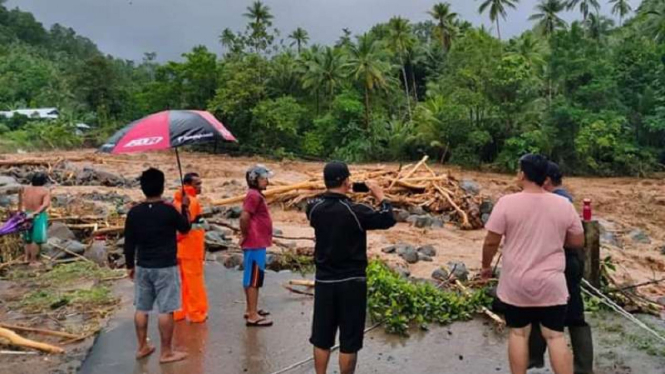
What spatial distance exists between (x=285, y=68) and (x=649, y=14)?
24.2 m

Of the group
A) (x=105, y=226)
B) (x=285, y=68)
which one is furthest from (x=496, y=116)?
(x=105, y=226)

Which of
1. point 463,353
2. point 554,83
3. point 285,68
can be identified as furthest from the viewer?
point 285,68

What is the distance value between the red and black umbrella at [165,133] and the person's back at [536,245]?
262 centimetres

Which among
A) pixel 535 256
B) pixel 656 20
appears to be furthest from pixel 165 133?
pixel 656 20

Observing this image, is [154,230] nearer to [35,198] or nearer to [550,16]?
[35,198]

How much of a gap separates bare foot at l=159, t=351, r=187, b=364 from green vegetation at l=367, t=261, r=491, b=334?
2.06 m

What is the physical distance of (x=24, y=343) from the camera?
18.1ft

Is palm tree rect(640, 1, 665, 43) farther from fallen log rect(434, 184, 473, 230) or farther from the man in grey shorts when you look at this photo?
the man in grey shorts

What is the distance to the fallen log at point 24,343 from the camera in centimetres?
546

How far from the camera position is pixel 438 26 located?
5072 centimetres

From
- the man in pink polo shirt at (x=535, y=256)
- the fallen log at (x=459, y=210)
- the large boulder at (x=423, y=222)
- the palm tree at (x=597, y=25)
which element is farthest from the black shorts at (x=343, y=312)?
the palm tree at (x=597, y=25)

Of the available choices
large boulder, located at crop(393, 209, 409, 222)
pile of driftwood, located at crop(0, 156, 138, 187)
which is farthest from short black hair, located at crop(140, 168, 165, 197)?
pile of driftwood, located at crop(0, 156, 138, 187)

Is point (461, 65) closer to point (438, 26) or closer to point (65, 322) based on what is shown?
point (438, 26)

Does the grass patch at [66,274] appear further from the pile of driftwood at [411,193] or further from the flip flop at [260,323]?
the pile of driftwood at [411,193]
